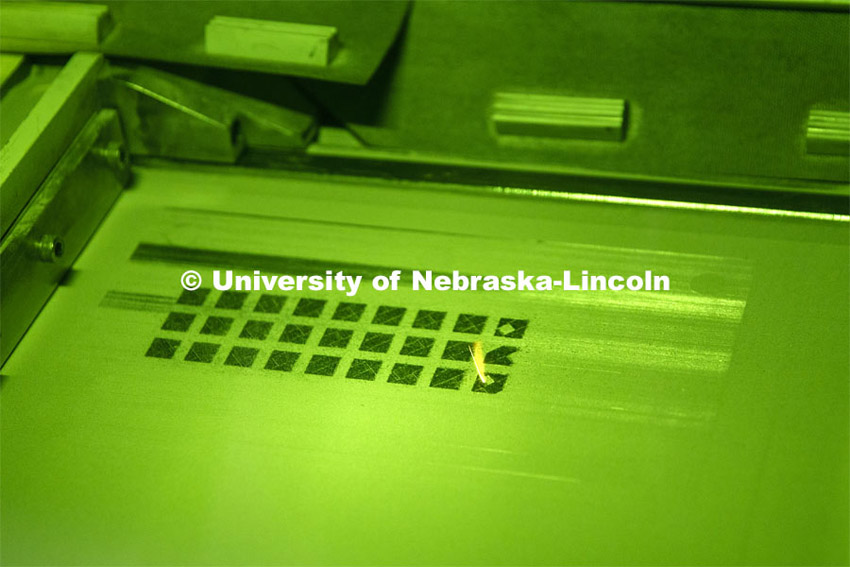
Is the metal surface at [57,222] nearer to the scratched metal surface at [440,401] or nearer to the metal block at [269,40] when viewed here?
the scratched metal surface at [440,401]

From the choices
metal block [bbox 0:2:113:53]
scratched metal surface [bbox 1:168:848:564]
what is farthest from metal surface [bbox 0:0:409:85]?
scratched metal surface [bbox 1:168:848:564]

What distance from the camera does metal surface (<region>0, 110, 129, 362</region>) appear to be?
4.56ft

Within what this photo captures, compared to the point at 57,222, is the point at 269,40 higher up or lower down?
higher up

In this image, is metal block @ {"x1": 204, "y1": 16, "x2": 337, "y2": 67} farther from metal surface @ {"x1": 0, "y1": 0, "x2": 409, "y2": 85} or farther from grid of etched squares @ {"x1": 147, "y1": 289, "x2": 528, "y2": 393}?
grid of etched squares @ {"x1": 147, "y1": 289, "x2": 528, "y2": 393}

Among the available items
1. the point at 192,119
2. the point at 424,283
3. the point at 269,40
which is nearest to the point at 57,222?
the point at 192,119

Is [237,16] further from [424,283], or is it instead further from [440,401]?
[440,401]

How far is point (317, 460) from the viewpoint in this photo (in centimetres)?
119

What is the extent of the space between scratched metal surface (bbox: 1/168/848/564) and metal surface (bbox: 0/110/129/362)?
0.03 meters

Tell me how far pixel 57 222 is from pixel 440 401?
0.64 m

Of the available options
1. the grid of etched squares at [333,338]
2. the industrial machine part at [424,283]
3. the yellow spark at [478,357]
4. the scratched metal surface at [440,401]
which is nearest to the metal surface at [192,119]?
the industrial machine part at [424,283]

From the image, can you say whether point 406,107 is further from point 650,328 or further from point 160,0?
point 650,328

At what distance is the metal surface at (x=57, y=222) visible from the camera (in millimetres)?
1390

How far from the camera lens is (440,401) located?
125cm

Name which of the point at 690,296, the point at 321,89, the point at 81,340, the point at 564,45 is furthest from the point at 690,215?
the point at 81,340
